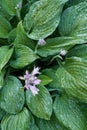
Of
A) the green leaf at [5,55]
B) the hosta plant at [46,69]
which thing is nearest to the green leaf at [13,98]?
the hosta plant at [46,69]

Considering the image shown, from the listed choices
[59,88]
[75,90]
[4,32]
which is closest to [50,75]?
[59,88]

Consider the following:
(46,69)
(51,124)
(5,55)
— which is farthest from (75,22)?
Answer: (51,124)

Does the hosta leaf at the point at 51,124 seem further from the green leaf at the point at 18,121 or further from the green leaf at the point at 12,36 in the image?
the green leaf at the point at 12,36

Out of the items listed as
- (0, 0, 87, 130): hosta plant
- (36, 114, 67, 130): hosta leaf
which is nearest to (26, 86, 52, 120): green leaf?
(0, 0, 87, 130): hosta plant

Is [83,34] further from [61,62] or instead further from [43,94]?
[43,94]

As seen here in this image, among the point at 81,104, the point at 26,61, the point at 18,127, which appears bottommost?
the point at 81,104

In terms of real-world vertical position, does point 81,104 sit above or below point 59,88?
below
